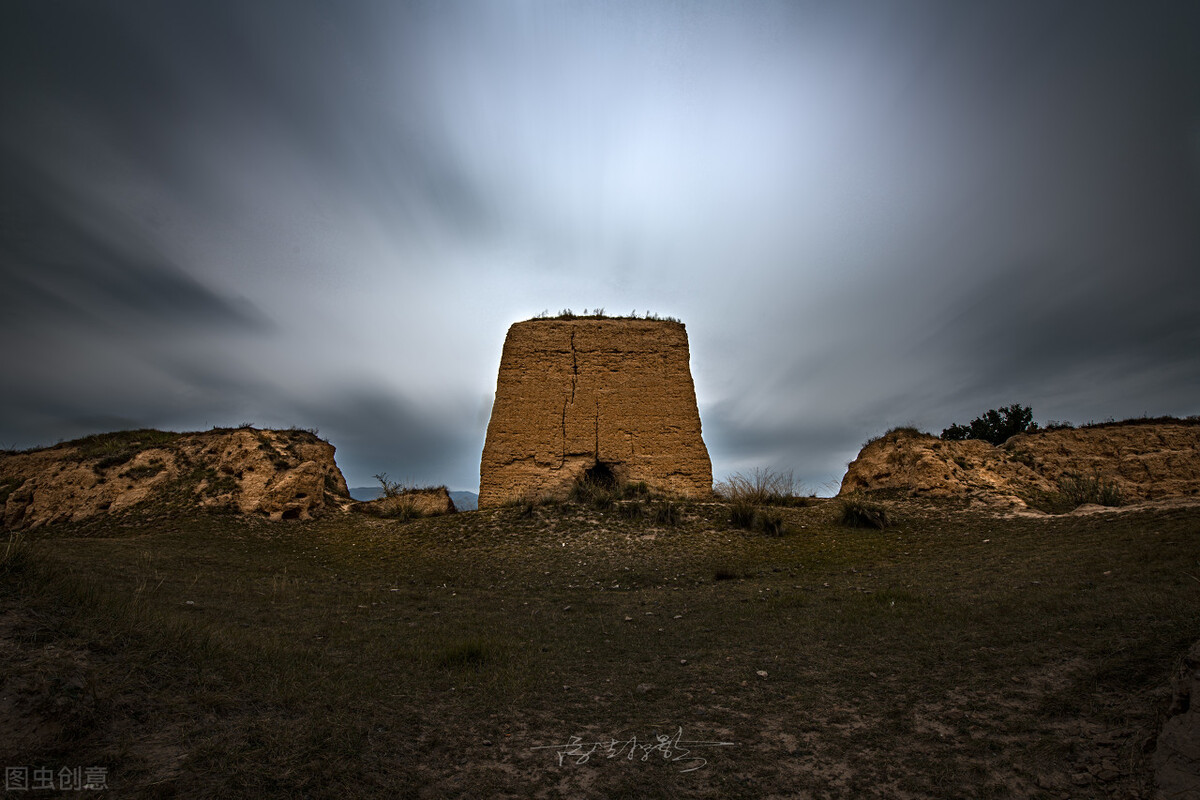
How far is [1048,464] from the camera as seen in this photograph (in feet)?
42.4

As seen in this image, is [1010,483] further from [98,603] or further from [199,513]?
[199,513]

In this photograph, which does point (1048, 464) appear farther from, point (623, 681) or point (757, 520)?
point (623, 681)

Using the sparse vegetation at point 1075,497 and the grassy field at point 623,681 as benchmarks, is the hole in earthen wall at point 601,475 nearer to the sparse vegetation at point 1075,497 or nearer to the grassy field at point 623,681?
the grassy field at point 623,681

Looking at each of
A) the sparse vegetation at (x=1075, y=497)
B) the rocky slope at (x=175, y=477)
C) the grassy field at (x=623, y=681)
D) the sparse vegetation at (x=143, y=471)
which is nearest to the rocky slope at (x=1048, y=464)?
the sparse vegetation at (x=1075, y=497)

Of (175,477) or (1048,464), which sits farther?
(1048,464)

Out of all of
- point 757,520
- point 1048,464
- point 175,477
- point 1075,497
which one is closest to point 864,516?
point 757,520

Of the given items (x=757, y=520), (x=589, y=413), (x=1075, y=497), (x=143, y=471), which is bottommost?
(x=757, y=520)

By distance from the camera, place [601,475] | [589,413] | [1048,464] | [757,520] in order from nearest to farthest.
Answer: [757,520], [1048,464], [589,413], [601,475]

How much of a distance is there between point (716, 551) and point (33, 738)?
26.3ft

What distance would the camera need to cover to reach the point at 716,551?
340 inches

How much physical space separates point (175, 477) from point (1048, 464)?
71.3 feet

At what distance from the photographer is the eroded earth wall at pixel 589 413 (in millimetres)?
12617

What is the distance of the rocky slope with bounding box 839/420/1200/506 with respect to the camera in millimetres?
11805

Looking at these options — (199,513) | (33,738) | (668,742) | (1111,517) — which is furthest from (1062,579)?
(199,513)
